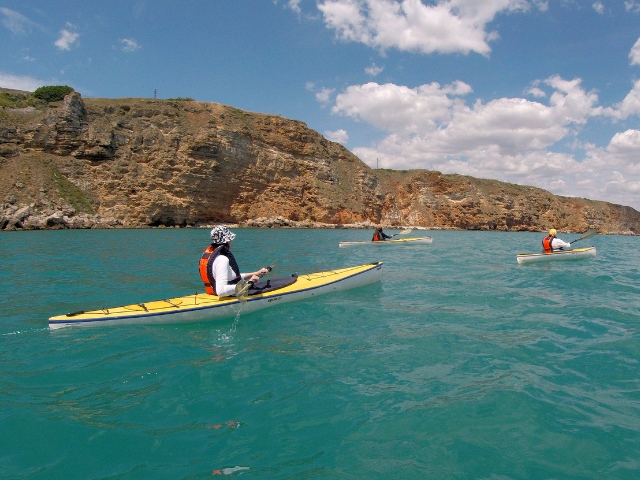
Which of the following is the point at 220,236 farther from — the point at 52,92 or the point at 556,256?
the point at 52,92

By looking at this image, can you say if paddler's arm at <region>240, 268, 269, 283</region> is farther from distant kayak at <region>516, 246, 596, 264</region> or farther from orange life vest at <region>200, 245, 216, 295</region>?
distant kayak at <region>516, 246, 596, 264</region>

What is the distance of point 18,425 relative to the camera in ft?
11.2

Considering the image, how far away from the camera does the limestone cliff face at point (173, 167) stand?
40562 millimetres

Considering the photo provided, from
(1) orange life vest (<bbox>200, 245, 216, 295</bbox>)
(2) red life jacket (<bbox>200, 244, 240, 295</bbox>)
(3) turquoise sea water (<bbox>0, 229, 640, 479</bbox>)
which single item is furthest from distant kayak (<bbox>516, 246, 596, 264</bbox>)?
(1) orange life vest (<bbox>200, 245, 216, 295</bbox>)

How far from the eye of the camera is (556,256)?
15.7 metres

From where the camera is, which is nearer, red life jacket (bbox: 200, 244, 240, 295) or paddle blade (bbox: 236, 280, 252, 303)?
red life jacket (bbox: 200, 244, 240, 295)

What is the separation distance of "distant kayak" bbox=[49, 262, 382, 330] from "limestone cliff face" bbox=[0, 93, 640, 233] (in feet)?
121

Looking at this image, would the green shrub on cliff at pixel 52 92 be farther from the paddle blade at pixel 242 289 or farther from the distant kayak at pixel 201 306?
the paddle blade at pixel 242 289

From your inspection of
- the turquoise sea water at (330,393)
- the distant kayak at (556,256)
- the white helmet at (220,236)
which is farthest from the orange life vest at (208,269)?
the distant kayak at (556,256)

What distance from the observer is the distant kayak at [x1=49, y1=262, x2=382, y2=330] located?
6.16 m

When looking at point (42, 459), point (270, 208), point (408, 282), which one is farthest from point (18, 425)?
point (270, 208)

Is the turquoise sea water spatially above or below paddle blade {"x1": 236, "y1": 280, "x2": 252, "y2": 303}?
below

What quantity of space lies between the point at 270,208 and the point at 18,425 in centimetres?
4954

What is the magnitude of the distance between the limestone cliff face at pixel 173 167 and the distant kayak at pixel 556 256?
38.3 metres
